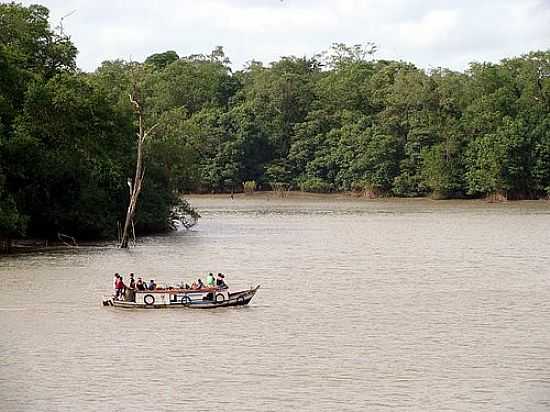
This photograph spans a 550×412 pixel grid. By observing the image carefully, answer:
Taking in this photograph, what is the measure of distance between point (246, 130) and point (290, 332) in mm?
107451

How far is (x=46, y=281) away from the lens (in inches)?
1799

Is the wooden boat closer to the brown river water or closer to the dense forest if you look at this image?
the brown river water

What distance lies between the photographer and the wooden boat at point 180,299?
37.6 meters

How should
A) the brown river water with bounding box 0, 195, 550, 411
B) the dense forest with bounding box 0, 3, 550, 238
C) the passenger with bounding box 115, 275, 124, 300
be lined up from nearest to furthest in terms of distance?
1. the brown river water with bounding box 0, 195, 550, 411
2. the passenger with bounding box 115, 275, 124, 300
3. the dense forest with bounding box 0, 3, 550, 238

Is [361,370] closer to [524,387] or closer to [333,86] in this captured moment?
[524,387]

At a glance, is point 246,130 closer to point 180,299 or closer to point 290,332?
point 180,299

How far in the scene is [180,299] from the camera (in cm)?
3775

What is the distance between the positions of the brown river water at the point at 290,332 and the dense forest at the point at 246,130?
560 centimetres

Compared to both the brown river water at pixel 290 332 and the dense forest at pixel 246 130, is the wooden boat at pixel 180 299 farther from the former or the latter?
the dense forest at pixel 246 130

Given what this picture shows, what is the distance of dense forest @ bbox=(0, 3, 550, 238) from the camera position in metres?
62.0

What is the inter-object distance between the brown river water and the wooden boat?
31cm

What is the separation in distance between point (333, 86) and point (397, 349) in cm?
11870

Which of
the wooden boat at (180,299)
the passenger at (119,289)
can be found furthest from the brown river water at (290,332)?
the passenger at (119,289)

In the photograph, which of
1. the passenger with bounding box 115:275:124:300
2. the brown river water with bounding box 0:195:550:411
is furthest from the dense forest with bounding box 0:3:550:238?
the passenger with bounding box 115:275:124:300
